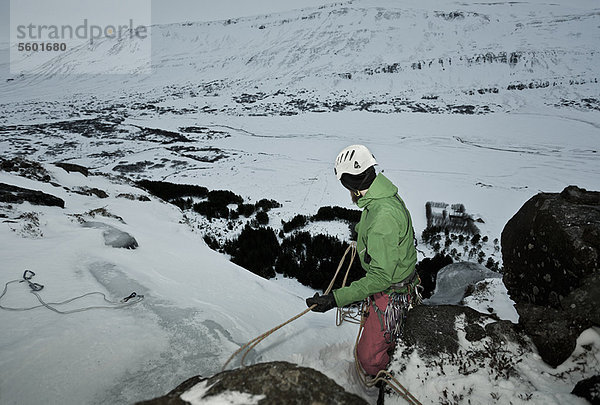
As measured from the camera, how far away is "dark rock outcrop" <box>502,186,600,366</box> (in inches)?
86.6

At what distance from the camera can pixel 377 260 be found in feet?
7.42

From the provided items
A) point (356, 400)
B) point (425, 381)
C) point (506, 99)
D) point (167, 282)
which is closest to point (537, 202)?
point (425, 381)

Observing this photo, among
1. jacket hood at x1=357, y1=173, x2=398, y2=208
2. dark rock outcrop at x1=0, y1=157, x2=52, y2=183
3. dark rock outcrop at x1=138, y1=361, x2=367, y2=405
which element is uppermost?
jacket hood at x1=357, y1=173, x2=398, y2=208

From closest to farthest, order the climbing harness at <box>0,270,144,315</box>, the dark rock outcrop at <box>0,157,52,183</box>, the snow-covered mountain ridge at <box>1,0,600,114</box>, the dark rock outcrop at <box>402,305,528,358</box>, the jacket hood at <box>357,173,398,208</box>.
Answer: the jacket hood at <box>357,173,398,208</box>, the dark rock outcrop at <box>402,305,528,358</box>, the climbing harness at <box>0,270,144,315</box>, the dark rock outcrop at <box>0,157,52,183</box>, the snow-covered mountain ridge at <box>1,0,600,114</box>

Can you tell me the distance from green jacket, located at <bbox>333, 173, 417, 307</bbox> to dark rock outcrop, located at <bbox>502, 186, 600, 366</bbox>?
3.78ft

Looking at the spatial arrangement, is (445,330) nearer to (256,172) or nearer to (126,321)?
(126,321)

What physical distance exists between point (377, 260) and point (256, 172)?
49.9ft

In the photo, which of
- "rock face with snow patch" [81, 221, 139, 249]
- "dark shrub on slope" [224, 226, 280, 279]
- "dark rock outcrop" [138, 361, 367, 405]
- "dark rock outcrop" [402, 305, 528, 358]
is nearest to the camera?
"dark rock outcrop" [138, 361, 367, 405]

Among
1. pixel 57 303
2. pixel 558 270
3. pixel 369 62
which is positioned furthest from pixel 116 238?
pixel 369 62

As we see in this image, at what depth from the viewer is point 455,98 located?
35.8 metres

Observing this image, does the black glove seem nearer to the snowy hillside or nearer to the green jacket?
the green jacket

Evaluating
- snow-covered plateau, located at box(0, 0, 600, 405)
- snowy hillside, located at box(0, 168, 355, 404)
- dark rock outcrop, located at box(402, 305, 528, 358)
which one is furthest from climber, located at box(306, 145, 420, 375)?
snowy hillside, located at box(0, 168, 355, 404)

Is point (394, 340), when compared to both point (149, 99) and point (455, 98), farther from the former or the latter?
point (149, 99)

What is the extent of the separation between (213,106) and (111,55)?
70517mm
